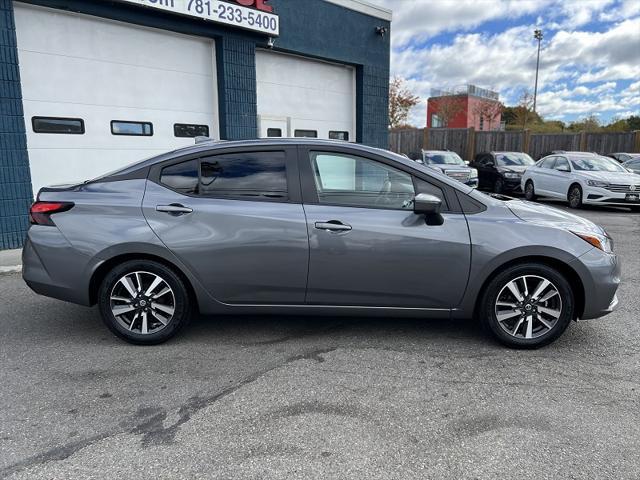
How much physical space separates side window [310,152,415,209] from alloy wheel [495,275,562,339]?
1.01m

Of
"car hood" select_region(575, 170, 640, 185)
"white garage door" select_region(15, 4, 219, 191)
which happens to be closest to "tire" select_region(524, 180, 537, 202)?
"car hood" select_region(575, 170, 640, 185)

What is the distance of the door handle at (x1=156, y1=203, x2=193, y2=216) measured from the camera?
142 inches

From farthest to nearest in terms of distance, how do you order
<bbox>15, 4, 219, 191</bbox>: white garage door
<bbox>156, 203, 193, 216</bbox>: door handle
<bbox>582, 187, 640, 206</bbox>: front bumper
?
1. <bbox>582, 187, 640, 206</bbox>: front bumper
2. <bbox>15, 4, 219, 191</bbox>: white garage door
3. <bbox>156, 203, 193, 216</bbox>: door handle

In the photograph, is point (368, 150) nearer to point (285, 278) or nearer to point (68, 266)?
point (285, 278)

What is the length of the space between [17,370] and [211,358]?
1349 millimetres

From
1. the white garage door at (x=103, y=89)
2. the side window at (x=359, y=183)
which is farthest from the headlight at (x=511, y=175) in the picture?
the side window at (x=359, y=183)

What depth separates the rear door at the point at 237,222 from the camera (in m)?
3.56

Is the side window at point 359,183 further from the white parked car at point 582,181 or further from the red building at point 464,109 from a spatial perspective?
the red building at point 464,109

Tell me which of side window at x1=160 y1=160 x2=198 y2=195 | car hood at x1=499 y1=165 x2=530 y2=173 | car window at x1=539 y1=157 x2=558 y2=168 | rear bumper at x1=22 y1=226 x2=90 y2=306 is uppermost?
side window at x1=160 y1=160 x2=198 y2=195

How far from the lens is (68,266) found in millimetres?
3621

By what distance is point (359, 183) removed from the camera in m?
3.67

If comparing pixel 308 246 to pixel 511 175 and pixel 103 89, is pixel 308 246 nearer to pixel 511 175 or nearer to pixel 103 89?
pixel 103 89

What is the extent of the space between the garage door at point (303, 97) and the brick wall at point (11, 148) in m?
4.63

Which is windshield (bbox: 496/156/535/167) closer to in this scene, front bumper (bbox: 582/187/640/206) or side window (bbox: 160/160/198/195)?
front bumper (bbox: 582/187/640/206)
